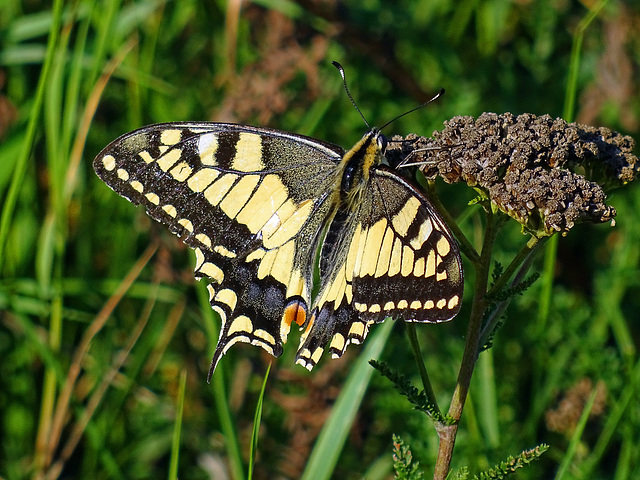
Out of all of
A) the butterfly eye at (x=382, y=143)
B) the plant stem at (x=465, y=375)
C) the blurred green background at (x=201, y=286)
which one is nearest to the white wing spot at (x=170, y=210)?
the blurred green background at (x=201, y=286)

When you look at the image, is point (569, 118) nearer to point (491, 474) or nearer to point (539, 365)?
point (539, 365)

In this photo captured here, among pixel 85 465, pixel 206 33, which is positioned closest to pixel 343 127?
pixel 206 33

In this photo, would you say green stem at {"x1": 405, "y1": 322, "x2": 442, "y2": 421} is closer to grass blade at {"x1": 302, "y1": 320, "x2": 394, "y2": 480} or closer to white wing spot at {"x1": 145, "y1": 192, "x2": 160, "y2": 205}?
grass blade at {"x1": 302, "y1": 320, "x2": 394, "y2": 480}

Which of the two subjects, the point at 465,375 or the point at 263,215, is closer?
the point at 465,375

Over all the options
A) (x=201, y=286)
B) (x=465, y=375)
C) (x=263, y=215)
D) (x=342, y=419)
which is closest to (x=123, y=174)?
(x=263, y=215)

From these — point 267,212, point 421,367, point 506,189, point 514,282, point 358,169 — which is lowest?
point 421,367

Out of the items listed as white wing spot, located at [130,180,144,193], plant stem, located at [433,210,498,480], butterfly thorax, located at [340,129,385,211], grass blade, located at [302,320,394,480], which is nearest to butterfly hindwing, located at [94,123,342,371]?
white wing spot, located at [130,180,144,193]

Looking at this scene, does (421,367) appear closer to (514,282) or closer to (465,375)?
(465,375)
